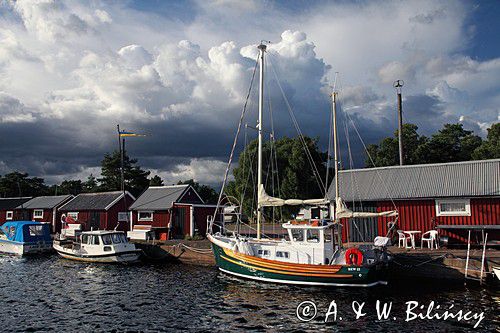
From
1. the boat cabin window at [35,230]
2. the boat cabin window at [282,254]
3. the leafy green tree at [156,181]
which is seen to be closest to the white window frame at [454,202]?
the boat cabin window at [282,254]

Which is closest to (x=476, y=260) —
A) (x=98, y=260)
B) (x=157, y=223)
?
(x=98, y=260)

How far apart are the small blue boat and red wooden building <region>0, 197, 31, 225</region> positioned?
16.1m

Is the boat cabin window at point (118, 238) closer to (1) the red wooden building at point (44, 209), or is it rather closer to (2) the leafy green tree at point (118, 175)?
(1) the red wooden building at point (44, 209)

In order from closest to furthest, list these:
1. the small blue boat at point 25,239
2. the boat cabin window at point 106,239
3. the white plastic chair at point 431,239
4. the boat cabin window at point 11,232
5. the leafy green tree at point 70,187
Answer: the white plastic chair at point 431,239, the boat cabin window at point 106,239, the small blue boat at point 25,239, the boat cabin window at point 11,232, the leafy green tree at point 70,187

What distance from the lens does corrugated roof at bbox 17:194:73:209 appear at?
54.9 m

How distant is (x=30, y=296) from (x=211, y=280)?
33.2ft

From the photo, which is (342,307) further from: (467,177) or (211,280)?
(467,177)

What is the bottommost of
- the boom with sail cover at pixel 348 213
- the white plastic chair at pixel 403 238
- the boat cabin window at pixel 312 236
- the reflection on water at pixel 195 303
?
the reflection on water at pixel 195 303

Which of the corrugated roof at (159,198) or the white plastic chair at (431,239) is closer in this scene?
Result: the white plastic chair at (431,239)

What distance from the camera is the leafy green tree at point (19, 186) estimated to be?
334ft

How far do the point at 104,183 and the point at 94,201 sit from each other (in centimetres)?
4003

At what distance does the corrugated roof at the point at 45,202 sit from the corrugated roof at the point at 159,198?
15.1 meters

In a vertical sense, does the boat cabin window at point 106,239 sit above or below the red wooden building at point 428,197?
below

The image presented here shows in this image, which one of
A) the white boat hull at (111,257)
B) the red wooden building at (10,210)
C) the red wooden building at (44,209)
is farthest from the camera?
the red wooden building at (10,210)
